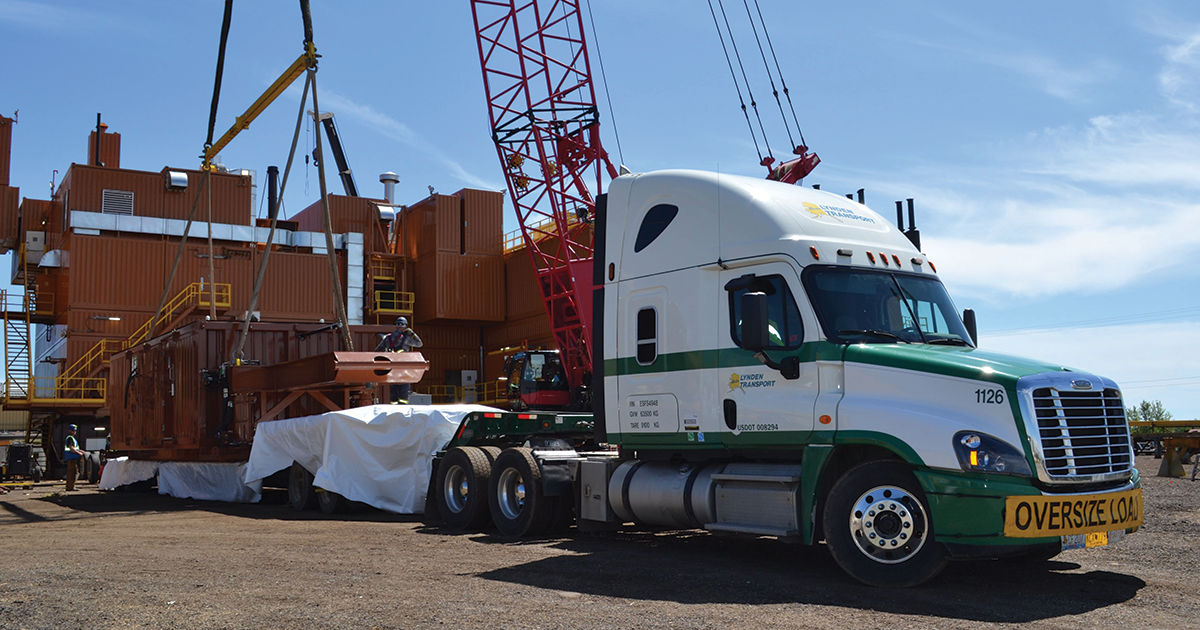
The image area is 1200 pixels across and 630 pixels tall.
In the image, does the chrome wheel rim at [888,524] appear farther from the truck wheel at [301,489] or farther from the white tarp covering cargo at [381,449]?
the truck wheel at [301,489]

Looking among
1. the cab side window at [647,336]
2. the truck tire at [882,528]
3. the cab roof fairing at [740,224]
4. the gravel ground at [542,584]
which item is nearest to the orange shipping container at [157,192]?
the gravel ground at [542,584]

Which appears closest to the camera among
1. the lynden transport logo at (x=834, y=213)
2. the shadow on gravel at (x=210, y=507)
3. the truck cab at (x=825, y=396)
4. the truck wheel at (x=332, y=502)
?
the truck cab at (x=825, y=396)

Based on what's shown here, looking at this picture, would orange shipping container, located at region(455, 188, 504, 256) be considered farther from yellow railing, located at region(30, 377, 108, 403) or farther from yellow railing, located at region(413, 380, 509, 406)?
yellow railing, located at region(30, 377, 108, 403)

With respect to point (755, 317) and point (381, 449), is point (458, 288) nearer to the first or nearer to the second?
point (381, 449)

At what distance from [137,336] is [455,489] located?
32.2 m

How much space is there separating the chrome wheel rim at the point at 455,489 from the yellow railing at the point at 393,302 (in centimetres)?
3740

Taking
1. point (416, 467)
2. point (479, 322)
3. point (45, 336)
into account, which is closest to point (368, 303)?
point (479, 322)

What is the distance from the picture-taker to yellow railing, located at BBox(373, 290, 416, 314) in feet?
165

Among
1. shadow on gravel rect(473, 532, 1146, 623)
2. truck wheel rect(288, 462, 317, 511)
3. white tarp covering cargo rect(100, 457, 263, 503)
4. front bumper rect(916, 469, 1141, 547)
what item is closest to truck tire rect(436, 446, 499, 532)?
shadow on gravel rect(473, 532, 1146, 623)

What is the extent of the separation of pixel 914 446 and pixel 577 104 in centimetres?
3034

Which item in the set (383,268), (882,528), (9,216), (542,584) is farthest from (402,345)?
(9,216)

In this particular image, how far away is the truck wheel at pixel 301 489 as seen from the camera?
16.6 meters

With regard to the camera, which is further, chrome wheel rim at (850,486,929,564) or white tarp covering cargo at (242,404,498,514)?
white tarp covering cargo at (242,404,498,514)

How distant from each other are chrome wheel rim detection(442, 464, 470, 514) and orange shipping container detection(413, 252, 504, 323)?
36.9 metres
